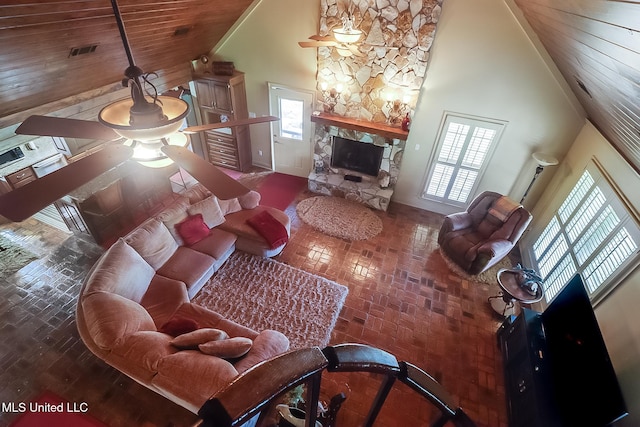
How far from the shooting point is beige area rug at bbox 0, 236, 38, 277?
14.3ft

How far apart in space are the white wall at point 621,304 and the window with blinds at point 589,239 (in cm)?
14

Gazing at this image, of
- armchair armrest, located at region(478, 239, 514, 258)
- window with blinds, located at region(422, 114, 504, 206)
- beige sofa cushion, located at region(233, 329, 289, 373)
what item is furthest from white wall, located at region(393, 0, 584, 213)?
beige sofa cushion, located at region(233, 329, 289, 373)

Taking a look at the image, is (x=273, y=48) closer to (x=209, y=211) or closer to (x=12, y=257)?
(x=209, y=211)

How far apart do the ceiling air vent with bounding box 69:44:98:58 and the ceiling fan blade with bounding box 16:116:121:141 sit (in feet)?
6.24

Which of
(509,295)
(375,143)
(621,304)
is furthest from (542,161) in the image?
(375,143)

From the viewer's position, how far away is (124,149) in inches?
73.7

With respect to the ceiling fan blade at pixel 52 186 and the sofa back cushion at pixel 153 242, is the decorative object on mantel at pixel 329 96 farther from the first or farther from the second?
the ceiling fan blade at pixel 52 186

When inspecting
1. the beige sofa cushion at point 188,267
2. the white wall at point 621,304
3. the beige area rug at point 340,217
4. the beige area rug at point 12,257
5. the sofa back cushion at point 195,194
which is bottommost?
the beige area rug at point 12,257

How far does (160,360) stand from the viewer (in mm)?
2680

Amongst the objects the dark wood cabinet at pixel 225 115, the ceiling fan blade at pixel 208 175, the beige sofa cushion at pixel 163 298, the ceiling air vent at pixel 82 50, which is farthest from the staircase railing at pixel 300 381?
the dark wood cabinet at pixel 225 115

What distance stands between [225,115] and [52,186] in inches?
203

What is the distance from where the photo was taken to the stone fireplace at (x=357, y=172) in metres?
5.59

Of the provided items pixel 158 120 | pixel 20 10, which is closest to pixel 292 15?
pixel 20 10

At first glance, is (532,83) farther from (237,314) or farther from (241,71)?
(237,314)
